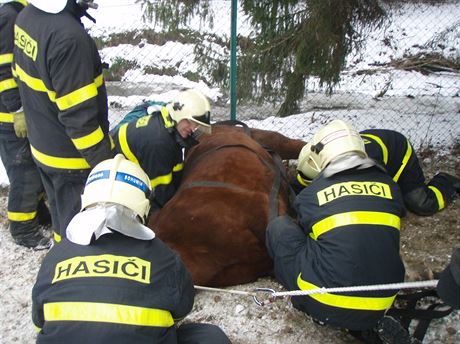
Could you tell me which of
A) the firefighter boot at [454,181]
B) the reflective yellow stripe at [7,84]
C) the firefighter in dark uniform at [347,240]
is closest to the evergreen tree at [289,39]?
the firefighter boot at [454,181]

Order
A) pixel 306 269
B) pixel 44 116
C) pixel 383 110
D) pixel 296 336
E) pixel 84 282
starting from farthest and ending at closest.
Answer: pixel 383 110, pixel 44 116, pixel 296 336, pixel 306 269, pixel 84 282

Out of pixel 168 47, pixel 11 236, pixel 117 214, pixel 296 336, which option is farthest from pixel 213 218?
pixel 168 47

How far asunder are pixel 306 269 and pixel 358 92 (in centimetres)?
498

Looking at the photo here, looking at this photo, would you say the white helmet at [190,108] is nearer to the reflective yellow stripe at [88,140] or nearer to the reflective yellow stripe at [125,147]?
the reflective yellow stripe at [125,147]

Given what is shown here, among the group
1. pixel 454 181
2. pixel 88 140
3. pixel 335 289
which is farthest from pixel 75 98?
pixel 454 181

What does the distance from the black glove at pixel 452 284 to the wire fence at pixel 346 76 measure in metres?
3.12

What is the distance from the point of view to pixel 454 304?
1.68m

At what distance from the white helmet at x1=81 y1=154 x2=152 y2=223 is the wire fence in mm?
2928

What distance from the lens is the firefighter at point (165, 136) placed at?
3018 millimetres

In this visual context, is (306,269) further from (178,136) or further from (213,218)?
(178,136)

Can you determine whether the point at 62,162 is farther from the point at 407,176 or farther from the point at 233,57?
the point at 407,176

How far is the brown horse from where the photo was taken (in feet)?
9.24

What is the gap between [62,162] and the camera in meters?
2.83

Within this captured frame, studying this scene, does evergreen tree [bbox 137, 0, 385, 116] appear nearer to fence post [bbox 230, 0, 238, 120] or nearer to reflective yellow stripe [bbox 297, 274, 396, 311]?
fence post [bbox 230, 0, 238, 120]
